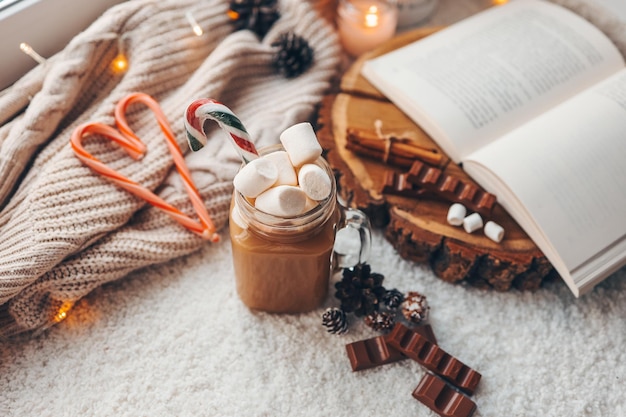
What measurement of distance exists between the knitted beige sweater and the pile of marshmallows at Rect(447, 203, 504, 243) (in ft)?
1.22

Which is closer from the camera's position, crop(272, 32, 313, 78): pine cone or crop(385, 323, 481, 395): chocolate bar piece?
crop(385, 323, 481, 395): chocolate bar piece

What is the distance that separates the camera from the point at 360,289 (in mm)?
996

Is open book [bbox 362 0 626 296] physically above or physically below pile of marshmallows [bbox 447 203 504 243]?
above

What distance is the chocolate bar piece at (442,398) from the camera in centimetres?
91

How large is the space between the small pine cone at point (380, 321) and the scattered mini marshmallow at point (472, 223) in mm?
201

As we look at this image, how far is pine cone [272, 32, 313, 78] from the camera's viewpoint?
1.20 meters

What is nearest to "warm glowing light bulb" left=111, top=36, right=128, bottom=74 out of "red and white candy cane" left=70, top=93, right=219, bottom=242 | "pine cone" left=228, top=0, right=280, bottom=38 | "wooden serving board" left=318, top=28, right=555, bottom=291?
"red and white candy cane" left=70, top=93, right=219, bottom=242

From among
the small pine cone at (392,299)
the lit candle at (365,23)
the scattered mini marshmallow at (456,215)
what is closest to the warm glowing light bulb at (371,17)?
the lit candle at (365,23)

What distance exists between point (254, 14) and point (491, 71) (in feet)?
1.67

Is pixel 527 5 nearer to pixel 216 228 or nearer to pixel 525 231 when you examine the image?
pixel 525 231

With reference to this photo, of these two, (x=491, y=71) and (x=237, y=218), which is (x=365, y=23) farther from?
(x=237, y=218)

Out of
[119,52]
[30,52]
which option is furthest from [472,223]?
[30,52]

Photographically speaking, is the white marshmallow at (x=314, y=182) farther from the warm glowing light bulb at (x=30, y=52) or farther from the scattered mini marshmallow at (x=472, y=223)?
the warm glowing light bulb at (x=30, y=52)

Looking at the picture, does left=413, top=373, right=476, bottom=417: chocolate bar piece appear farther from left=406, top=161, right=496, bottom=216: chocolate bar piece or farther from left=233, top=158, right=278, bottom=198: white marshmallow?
left=233, top=158, right=278, bottom=198: white marshmallow
